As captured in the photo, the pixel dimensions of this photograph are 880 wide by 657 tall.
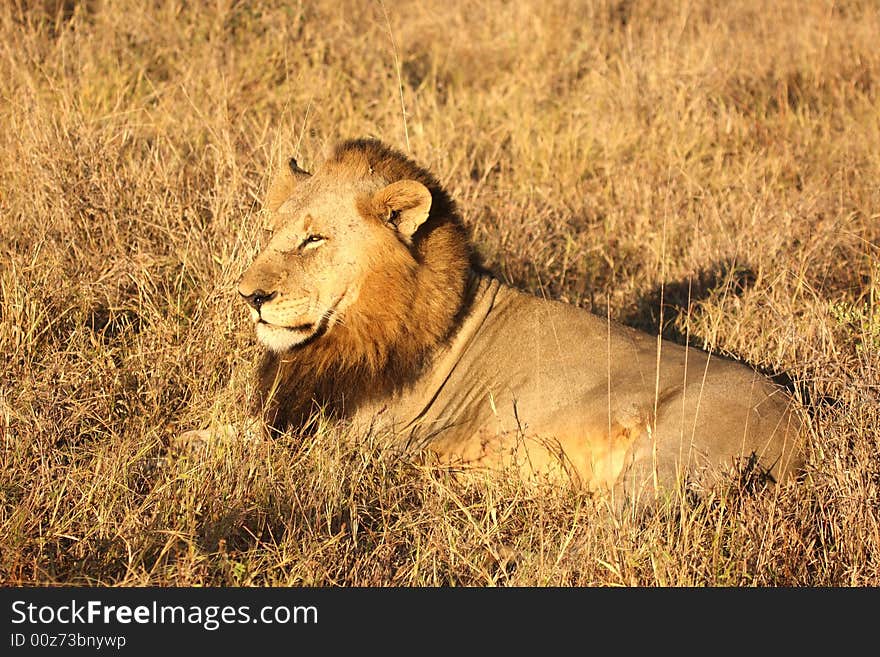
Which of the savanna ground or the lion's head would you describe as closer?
the savanna ground

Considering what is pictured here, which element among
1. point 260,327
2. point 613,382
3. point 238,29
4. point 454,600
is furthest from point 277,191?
point 238,29

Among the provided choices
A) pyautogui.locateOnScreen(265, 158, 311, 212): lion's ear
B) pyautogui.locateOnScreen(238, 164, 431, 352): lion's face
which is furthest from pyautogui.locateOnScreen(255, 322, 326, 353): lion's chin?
pyautogui.locateOnScreen(265, 158, 311, 212): lion's ear

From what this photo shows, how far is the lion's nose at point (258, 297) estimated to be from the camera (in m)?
4.23

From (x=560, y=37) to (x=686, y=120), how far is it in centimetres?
172

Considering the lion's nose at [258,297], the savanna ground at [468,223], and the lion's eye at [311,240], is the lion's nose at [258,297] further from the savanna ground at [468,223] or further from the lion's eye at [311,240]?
the savanna ground at [468,223]

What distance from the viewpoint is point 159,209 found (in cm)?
574

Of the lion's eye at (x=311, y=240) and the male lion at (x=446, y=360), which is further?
the lion's eye at (x=311, y=240)

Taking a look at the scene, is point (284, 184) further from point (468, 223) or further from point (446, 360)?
point (446, 360)

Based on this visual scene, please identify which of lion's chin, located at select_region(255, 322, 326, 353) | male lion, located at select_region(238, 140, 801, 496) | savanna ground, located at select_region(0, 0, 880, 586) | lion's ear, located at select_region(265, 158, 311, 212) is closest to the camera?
savanna ground, located at select_region(0, 0, 880, 586)

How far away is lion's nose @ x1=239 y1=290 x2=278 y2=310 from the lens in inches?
167

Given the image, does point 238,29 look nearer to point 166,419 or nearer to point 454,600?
point 166,419

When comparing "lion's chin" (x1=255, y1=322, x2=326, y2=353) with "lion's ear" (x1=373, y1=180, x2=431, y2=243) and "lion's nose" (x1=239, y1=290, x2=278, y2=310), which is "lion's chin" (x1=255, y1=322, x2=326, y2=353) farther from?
"lion's ear" (x1=373, y1=180, x2=431, y2=243)

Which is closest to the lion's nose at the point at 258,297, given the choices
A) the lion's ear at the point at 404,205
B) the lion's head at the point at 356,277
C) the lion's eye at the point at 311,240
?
the lion's head at the point at 356,277

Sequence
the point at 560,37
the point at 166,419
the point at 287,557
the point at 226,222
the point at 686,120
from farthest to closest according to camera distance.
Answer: the point at 560,37
the point at 686,120
the point at 226,222
the point at 166,419
the point at 287,557
